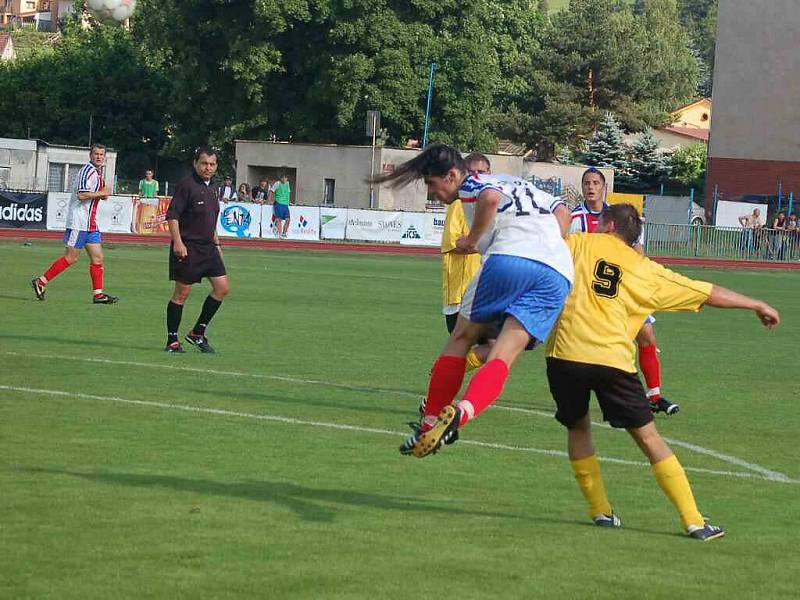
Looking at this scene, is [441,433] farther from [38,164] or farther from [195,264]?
[38,164]

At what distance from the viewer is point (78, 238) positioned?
775 inches

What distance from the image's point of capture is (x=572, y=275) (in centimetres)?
723

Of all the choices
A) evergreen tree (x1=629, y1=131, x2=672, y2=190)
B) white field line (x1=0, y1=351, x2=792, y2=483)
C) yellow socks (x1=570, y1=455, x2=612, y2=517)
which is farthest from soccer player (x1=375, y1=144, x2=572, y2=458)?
evergreen tree (x1=629, y1=131, x2=672, y2=190)

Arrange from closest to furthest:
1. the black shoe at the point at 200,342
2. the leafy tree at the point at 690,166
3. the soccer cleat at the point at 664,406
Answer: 1. the soccer cleat at the point at 664,406
2. the black shoe at the point at 200,342
3. the leafy tree at the point at 690,166

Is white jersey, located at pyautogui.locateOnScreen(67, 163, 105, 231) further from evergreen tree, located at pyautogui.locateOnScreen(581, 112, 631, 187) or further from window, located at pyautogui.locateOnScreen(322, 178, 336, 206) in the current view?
evergreen tree, located at pyautogui.locateOnScreen(581, 112, 631, 187)

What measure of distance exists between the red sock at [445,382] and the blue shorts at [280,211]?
33.9 metres

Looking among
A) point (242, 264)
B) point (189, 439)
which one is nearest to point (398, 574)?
point (189, 439)

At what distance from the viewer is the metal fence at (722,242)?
4459 centimetres

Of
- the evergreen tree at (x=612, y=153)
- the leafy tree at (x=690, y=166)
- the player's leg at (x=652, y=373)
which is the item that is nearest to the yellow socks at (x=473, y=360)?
the player's leg at (x=652, y=373)

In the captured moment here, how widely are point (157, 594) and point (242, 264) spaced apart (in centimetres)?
2648

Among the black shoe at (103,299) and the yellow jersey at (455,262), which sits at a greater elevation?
the yellow jersey at (455,262)

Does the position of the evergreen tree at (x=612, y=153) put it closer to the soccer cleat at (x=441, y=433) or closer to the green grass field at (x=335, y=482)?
the green grass field at (x=335, y=482)

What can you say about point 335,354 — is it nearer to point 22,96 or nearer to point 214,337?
point 214,337

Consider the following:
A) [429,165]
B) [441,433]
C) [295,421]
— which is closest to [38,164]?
[295,421]
